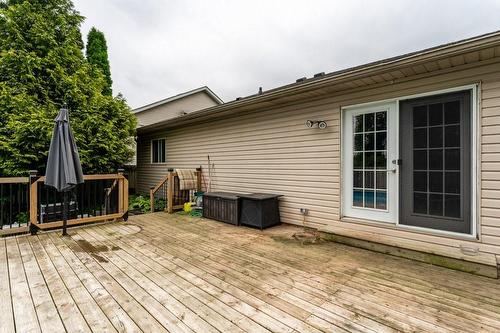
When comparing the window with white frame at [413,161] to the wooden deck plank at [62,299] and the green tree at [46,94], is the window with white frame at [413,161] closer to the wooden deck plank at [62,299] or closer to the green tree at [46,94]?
the wooden deck plank at [62,299]

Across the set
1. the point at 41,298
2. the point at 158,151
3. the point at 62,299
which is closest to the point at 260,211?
the point at 62,299

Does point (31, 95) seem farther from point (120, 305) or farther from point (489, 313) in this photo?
point (489, 313)

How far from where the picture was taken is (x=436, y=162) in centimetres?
329

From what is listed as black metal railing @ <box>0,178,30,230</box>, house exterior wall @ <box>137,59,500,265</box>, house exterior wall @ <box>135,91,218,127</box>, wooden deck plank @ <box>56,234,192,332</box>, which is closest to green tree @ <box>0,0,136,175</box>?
black metal railing @ <box>0,178,30,230</box>

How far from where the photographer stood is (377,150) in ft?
12.7

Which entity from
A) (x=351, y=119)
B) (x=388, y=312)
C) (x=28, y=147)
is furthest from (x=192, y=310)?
(x=28, y=147)

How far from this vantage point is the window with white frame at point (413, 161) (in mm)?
3121

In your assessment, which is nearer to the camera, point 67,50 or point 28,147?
point 28,147

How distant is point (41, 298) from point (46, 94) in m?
6.28

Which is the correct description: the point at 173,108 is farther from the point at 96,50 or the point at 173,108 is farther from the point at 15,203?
the point at 15,203

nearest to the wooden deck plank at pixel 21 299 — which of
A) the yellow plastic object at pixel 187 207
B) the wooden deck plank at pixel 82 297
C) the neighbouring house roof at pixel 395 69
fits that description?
the wooden deck plank at pixel 82 297

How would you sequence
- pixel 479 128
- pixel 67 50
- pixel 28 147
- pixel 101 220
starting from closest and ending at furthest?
1. pixel 479 128
2. pixel 101 220
3. pixel 28 147
4. pixel 67 50

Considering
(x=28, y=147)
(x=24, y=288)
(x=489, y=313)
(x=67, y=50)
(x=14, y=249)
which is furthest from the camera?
(x=67, y=50)

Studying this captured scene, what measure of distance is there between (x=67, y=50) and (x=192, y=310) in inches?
319
